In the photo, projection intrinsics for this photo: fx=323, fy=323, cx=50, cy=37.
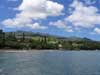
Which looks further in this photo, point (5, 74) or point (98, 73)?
point (98, 73)

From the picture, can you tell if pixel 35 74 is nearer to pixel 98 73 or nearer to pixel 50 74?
pixel 50 74

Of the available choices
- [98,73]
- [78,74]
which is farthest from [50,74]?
[98,73]

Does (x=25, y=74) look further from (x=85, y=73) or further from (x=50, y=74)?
(x=85, y=73)

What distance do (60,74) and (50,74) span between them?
2.33 metres

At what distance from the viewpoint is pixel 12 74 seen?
235 feet

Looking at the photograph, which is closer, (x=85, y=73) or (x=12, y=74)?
(x=12, y=74)

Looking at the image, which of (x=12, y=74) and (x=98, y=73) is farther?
(x=98, y=73)

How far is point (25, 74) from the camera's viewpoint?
7300cm

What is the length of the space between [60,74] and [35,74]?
5727mm

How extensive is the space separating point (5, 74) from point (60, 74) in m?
12.7

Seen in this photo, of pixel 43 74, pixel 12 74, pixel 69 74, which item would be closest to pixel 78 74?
pixel 69 74

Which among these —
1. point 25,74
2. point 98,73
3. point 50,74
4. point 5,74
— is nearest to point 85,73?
point 98,73

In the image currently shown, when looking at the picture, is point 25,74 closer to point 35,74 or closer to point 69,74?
point 35,74

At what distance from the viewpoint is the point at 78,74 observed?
7450 centimetres
